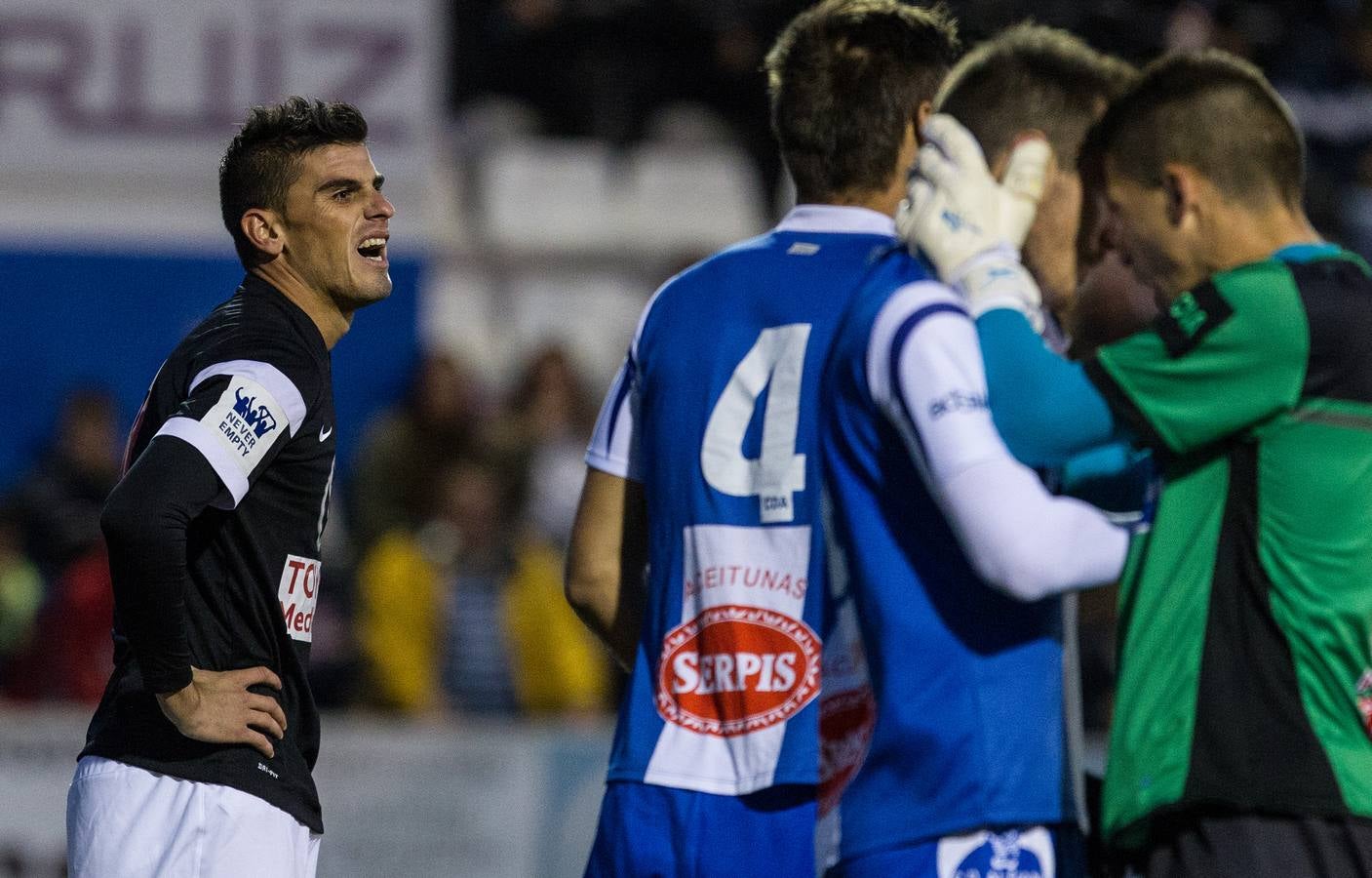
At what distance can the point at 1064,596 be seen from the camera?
319 centimetres

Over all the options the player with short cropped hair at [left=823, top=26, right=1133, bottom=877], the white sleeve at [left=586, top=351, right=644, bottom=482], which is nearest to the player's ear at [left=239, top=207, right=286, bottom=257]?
the white sleeve at [left=586, top=351, right=644, bottom=482]

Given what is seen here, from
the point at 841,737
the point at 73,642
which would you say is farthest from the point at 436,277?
the point at 841,737

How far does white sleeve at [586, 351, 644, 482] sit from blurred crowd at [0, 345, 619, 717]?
567 cm

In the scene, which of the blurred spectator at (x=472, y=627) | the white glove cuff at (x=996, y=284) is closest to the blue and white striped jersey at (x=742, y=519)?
the white glove cuff at (x=996, y=284)

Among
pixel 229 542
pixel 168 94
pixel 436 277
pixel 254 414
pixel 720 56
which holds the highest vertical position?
pixel 720 56

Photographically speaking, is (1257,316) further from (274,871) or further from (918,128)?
(274,871)

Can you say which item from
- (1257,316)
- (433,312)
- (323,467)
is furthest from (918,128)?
(433,312)

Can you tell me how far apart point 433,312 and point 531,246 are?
790mm

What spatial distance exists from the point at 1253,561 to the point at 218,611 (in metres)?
1.92

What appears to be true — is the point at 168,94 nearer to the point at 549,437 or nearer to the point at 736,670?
the point at 549,437

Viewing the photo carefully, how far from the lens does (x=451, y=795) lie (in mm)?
8922

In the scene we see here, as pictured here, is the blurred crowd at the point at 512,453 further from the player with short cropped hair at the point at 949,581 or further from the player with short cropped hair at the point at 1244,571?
the player with short cropped hair at the point at 1244,571

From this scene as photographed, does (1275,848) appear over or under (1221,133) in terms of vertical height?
under

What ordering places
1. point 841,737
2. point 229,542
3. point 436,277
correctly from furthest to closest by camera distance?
point 436,277 < point 229,542 < point 841,737
